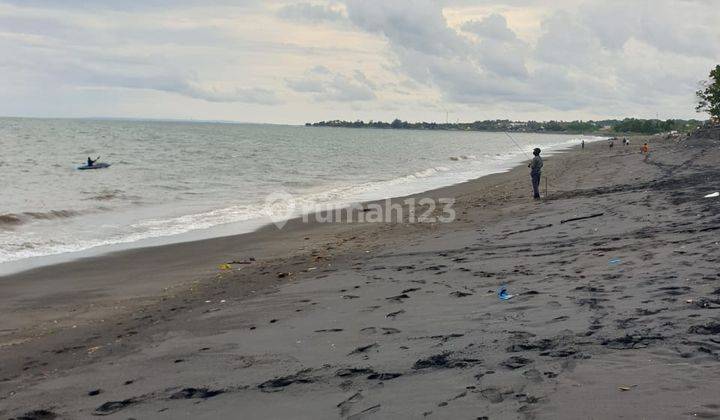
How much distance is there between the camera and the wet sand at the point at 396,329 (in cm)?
452

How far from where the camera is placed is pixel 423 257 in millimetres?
11094

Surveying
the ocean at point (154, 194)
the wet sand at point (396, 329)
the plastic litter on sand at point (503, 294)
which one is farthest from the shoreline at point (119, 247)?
the plastic litter on sand at point (503, 294)

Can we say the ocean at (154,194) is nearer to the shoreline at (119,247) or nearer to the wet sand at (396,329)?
the shoreline at (119,247)

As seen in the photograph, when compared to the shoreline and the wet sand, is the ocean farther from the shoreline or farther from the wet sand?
the wet sand

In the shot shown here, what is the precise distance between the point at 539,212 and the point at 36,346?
38.7ft

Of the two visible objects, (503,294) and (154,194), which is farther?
(154,194)

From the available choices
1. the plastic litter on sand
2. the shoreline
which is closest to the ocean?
the shoreline

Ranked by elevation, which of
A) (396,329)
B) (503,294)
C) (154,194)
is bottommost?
(396,329)

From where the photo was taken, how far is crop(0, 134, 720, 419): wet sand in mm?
4523

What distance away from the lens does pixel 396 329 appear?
647 centimetres

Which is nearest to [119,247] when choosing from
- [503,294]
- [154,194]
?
[503,294]

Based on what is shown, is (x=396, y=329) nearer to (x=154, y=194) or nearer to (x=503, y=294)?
(x=503, y=294)

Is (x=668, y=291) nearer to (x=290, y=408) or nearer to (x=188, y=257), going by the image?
(x=290, y=408)

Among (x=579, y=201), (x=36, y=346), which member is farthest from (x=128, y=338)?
(x=579, y=201)
